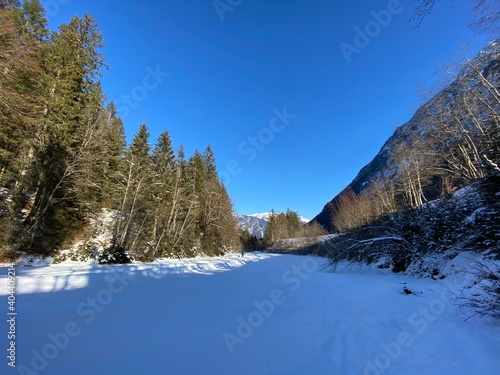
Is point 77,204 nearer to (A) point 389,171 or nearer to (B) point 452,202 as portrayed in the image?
(B) point 452,202

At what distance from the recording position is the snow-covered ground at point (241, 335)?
247 cm

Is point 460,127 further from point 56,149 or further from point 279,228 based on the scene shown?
point 279,228

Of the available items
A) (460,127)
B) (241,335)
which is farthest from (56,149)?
(460,127)

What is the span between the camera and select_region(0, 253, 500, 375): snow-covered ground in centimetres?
247

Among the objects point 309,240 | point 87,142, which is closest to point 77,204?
point 87,142

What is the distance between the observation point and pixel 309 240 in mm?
43562

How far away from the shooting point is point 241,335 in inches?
132

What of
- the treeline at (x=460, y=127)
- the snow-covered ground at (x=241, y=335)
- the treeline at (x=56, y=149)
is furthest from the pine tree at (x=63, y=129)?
the treeline at (x=460, y=127)

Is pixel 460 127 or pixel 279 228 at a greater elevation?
pixel 460 127

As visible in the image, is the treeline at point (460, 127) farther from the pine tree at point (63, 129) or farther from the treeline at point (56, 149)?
the pine tree at point (63, 129)

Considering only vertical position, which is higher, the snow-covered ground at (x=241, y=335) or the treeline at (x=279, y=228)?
the treeline at (x=279, y=228)

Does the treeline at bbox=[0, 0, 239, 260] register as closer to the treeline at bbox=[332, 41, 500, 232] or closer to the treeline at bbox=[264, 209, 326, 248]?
the treeline at bbox=[332, 41, 500, 232]

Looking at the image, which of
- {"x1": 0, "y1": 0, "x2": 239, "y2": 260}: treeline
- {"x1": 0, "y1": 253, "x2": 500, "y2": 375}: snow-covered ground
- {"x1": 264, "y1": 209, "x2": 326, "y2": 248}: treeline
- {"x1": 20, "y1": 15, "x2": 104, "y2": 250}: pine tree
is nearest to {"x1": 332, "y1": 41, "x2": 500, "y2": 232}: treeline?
{"x1": 0, "y1": 253, "x2": 500, "y2": 375}: snow-covered ground

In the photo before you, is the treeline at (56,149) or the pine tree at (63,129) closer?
the treeline at (56,149)
